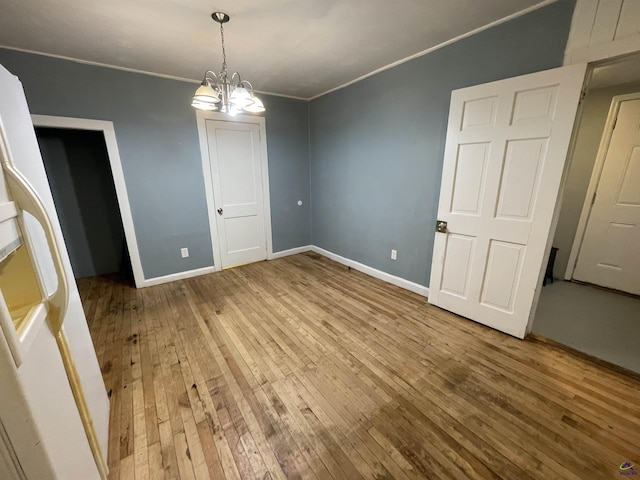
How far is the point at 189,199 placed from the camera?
331 centimetres

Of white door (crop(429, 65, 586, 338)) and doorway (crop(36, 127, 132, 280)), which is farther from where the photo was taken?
doorway (crop(36, 127, 132, 280))

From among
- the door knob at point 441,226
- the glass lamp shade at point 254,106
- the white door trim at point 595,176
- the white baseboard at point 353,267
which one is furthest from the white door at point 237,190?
the white door trim at point 595,176

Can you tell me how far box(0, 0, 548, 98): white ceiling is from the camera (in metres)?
1.72

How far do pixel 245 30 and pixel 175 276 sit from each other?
289 centimetres

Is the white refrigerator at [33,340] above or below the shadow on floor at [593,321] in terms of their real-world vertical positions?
above

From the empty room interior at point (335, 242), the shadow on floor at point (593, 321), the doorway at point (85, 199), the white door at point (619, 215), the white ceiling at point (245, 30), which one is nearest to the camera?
the empty room interior at point (335, 242)

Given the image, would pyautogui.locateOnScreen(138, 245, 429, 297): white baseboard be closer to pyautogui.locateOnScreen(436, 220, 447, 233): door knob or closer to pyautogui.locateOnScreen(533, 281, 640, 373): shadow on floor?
pyautogui.locateOnScreen(436, 220, 447, 233): door knob

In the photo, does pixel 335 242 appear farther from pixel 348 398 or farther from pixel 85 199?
pixel 85 199

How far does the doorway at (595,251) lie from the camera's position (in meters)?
2.23

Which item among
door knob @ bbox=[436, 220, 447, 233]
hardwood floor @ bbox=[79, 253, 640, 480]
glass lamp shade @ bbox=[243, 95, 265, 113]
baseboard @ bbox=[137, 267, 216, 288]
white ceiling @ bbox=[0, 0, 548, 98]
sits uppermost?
white ceiling @ bbox=[0, 0, 548, 98]

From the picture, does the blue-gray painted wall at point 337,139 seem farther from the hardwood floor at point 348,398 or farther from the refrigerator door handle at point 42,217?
the refrigerator door handle at point 42,217

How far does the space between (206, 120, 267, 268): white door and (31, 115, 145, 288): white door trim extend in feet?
3.20

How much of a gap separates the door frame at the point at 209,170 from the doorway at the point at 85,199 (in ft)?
3.87

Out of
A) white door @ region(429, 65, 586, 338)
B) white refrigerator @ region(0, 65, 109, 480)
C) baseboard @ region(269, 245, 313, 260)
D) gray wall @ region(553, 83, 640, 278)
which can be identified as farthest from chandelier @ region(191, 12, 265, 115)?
gray wall @ region(553, 83, 640, 278)
